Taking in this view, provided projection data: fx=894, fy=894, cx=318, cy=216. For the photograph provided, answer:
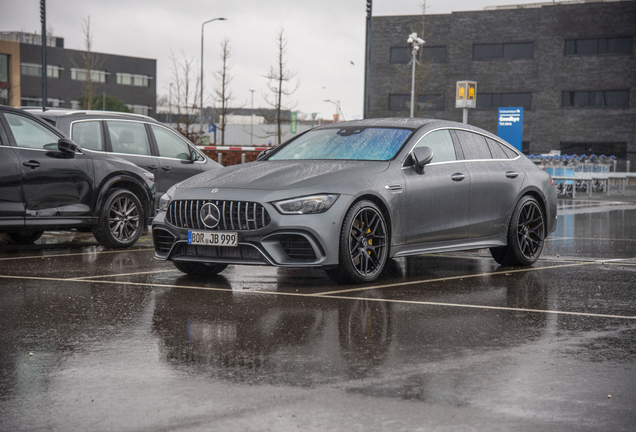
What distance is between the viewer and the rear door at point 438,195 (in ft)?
28.7

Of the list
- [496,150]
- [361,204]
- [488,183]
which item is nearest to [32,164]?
[361,204]

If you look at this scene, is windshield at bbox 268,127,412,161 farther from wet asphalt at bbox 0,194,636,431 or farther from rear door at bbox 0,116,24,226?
rear door at bbox 0,116,24,226

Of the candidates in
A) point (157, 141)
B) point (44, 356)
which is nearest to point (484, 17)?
point (157, 141)

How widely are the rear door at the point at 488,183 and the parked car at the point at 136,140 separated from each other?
550 cm

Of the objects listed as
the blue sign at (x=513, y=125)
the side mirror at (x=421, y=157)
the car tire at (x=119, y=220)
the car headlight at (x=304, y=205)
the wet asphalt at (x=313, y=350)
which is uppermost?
the blue sign at (x=513, y=125)

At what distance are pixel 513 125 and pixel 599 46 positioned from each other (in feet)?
84.4

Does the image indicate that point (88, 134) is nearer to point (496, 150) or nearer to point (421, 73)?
point (496, 150)

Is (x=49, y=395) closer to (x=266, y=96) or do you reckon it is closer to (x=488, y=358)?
(x=488, y=358)

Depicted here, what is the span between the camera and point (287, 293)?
25.5 ft

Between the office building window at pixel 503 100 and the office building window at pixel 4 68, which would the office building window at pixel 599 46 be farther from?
the office building window at pixel 4 68

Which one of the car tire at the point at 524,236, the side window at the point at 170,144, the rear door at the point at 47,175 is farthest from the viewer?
the side window at the point at 170,144

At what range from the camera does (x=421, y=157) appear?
869 cm

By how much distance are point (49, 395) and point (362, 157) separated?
5053 millimetres

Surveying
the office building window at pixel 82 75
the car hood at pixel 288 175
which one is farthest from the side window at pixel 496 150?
the office building window at pixel 82 75
